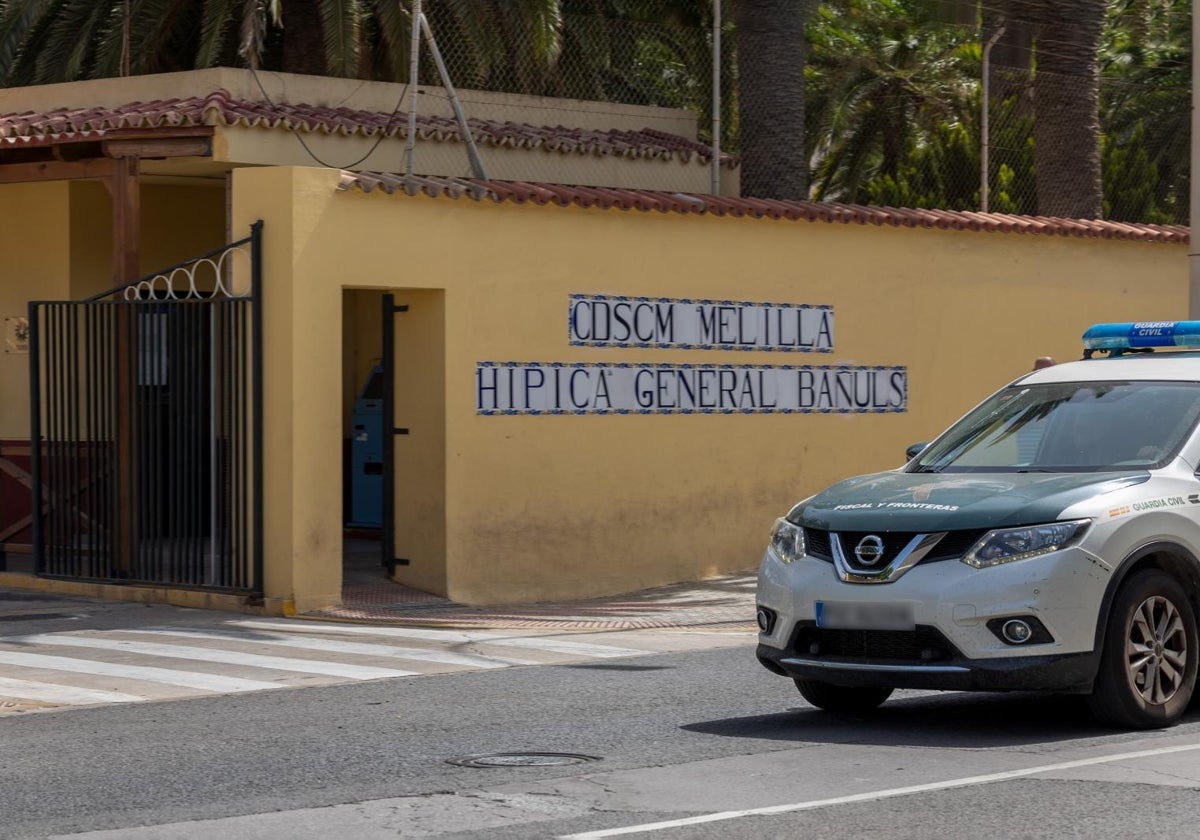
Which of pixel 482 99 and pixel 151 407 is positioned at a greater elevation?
pixel 482 99

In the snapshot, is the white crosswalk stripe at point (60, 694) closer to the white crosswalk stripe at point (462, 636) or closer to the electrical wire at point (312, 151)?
the white crosswalk stripe at point (462, 636)

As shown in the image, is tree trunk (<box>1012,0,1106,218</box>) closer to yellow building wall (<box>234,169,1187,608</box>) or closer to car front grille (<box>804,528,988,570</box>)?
yellow building wall (<box>234,169,1187,608</box>)

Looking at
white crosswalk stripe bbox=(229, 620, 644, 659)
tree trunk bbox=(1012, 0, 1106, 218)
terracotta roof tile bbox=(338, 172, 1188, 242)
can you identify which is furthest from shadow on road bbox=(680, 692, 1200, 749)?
tree trunk bbox=(1012, 0, 1106, 218)

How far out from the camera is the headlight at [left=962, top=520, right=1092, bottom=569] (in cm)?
806

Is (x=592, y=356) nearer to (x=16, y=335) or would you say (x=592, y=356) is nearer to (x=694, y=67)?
(x=16, y=335)

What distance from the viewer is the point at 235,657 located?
11719mm

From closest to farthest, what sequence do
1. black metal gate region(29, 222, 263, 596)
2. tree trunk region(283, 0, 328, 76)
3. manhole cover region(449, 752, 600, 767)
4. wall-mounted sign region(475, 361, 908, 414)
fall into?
manhole cover region(449, 752, 600, 767) → black metal gate region(29, 222, 263, 596) → wall-mounted sign region(475, 361, 908, 414) → tree trunk region(283, 0, 328, 76)

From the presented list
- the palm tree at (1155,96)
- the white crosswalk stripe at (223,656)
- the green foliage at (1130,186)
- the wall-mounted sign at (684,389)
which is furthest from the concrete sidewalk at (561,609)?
the palm tree at (1155,96)

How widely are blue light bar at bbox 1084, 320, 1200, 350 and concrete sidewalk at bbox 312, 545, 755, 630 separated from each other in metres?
4.17

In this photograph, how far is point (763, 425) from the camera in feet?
55.3

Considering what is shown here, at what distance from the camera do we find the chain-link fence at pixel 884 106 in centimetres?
2120

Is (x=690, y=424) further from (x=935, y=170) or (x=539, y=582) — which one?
(x=935, y=170)

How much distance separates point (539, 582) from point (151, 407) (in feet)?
11.0

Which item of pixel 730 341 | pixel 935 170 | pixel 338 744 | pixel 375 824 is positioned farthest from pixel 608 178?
pixel 375 824
